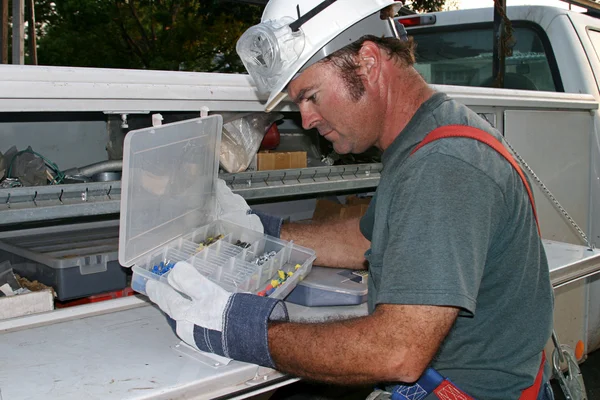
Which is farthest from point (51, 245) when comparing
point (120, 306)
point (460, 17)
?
point (460, 17)

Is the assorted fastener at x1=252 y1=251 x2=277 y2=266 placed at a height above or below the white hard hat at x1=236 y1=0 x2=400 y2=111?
below

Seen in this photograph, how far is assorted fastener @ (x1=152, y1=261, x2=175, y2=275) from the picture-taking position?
150 centimetres

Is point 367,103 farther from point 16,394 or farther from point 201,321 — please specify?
point 16,394

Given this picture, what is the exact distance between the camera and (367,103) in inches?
54.0

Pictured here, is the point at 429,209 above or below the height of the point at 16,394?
above

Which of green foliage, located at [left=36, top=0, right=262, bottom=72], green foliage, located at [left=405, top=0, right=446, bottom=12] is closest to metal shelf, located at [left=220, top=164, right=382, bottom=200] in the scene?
green foliage, located at [left=36, top=0, right=262, bottom=72]

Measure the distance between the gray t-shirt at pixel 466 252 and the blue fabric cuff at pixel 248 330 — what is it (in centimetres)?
25

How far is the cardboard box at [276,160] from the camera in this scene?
2025 mm

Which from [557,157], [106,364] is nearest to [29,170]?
[106,364]

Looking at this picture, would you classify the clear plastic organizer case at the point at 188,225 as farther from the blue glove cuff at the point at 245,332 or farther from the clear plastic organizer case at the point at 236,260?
the blue glove cuff at the point at 245,332

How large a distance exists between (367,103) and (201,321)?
0.63m

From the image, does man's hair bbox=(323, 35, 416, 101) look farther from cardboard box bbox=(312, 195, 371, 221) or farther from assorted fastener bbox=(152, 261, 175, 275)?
cardboard box bbox=(312, 195, 371, 221)

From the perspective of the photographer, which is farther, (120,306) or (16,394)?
(120,306)

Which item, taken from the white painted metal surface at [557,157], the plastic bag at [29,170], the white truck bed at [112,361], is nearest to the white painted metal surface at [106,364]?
the white truck bed at [112,361]
